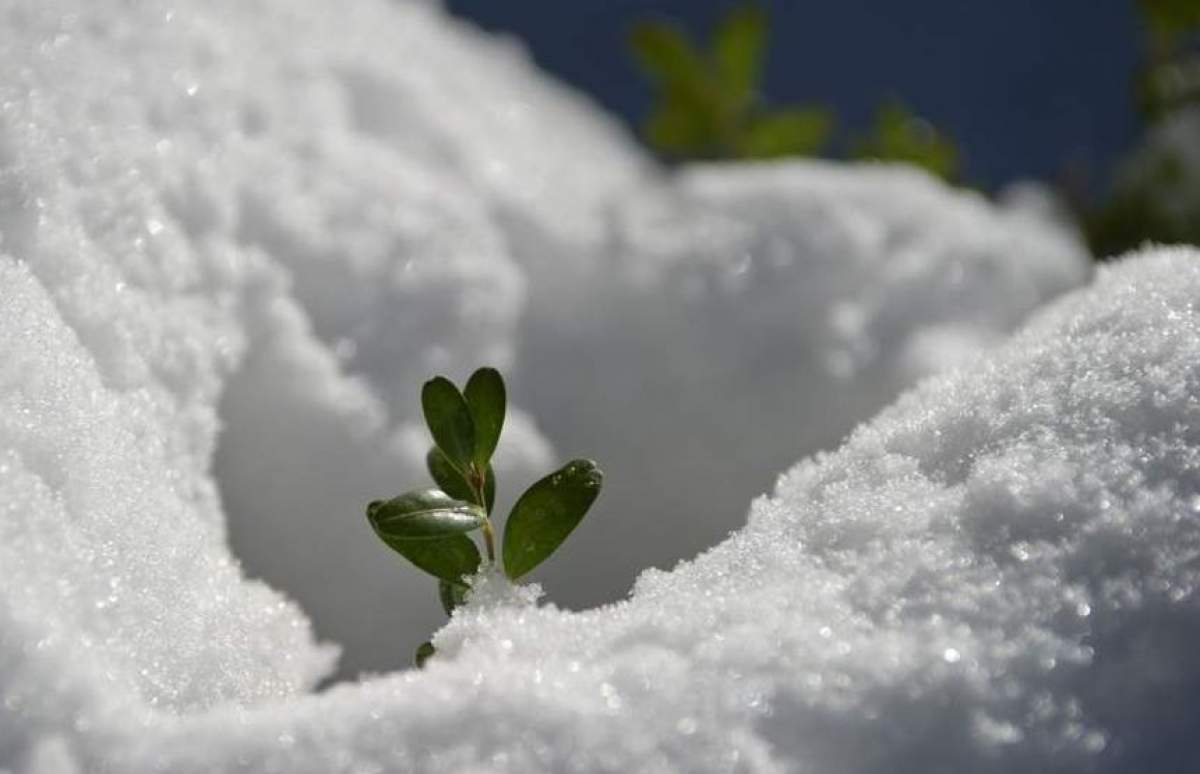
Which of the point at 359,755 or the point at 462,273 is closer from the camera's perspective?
the point at 359,755

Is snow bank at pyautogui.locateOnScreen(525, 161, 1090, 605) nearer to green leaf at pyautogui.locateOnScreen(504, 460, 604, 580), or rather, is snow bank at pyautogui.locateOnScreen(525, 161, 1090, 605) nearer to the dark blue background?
green leaf at pyautogui.locateOnScreen(504, 460, 604, 580)

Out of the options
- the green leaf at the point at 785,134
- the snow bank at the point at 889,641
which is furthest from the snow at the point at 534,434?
the green leaf at the point at 785,134

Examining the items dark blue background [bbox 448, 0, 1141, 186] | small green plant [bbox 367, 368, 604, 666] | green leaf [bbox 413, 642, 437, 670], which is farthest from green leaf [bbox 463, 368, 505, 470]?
dark blue background [bbox 448, 0, 1141, 186]

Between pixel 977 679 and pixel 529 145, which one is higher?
pixel 529 145

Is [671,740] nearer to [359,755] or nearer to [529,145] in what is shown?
[359,755]

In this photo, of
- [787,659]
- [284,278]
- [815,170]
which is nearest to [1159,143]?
[815,170]

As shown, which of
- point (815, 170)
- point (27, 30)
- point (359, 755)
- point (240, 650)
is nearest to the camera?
point (359, 755)

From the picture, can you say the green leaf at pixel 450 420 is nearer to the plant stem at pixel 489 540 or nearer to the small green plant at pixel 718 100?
the plant stem at pixel 489 540
